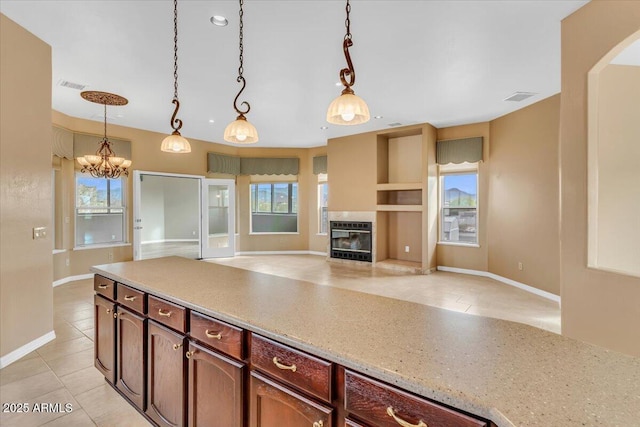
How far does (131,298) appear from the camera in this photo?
6.56ft

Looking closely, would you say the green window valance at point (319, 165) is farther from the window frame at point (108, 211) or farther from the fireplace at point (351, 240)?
the window frame at point (108, 211)

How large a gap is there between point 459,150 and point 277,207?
16.0 feet

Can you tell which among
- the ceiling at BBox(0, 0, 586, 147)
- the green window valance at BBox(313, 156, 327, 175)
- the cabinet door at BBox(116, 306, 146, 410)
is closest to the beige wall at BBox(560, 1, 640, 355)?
the ceiling at BBox(0, 0, 586, 147)

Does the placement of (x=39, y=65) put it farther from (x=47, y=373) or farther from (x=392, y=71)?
(x=392, y=71)

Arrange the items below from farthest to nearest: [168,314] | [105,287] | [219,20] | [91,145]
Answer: [91,145] < [219,20] < [105,287] < [168,314]

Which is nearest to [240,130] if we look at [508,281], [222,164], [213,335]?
[213,335]

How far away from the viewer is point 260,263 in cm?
737

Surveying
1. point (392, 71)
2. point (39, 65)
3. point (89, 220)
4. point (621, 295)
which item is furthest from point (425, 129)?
point (89, 220)

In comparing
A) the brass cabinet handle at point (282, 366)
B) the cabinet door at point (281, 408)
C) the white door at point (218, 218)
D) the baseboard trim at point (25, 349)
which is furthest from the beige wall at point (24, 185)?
the white door at point (218, 218)

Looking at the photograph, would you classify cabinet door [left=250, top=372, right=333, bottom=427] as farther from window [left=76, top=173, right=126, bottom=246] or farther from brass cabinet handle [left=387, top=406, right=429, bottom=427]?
window [left=76, top=173, right=126, bottom=246]

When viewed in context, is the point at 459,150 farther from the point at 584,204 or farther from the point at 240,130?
the point at 240,130

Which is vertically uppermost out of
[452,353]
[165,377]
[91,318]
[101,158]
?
[101,158]

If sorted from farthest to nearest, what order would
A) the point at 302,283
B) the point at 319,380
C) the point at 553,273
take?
the point at 553,273 < the point at 302,283 < the point at 319,380

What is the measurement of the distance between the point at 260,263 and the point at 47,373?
484 centimetres
